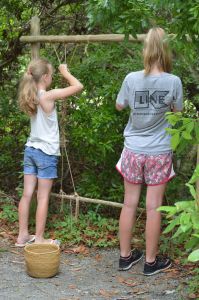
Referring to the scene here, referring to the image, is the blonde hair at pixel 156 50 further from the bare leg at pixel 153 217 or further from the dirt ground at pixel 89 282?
the dirt ground at pixel 89 282

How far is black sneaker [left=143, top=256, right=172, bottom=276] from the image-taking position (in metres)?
4.34

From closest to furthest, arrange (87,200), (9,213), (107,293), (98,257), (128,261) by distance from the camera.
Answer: (107,293) → (128,261) → (98,257) → (87,200) → (9,213)

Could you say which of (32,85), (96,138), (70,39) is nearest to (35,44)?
(70,39)

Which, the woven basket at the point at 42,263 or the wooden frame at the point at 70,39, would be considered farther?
the wooden frame at the point at 70,39

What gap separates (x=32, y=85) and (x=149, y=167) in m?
1.28

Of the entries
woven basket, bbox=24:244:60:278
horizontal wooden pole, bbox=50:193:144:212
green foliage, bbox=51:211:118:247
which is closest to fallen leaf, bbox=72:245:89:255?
green foliage, bbox=51:211:118:247

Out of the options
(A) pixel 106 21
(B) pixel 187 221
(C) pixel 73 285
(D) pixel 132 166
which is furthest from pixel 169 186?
(B) pixel 187 221

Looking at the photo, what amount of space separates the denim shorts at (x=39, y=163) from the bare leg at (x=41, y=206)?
0.21ft

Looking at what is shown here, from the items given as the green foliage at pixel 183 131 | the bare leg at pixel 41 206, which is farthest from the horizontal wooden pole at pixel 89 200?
the green foliage at pixel 183 131

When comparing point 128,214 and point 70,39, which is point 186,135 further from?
point 70,39

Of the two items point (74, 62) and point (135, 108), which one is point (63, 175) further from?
point (135, 108)

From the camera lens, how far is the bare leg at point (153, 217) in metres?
4.30

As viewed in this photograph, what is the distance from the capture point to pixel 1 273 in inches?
172

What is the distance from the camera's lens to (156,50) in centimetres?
410
